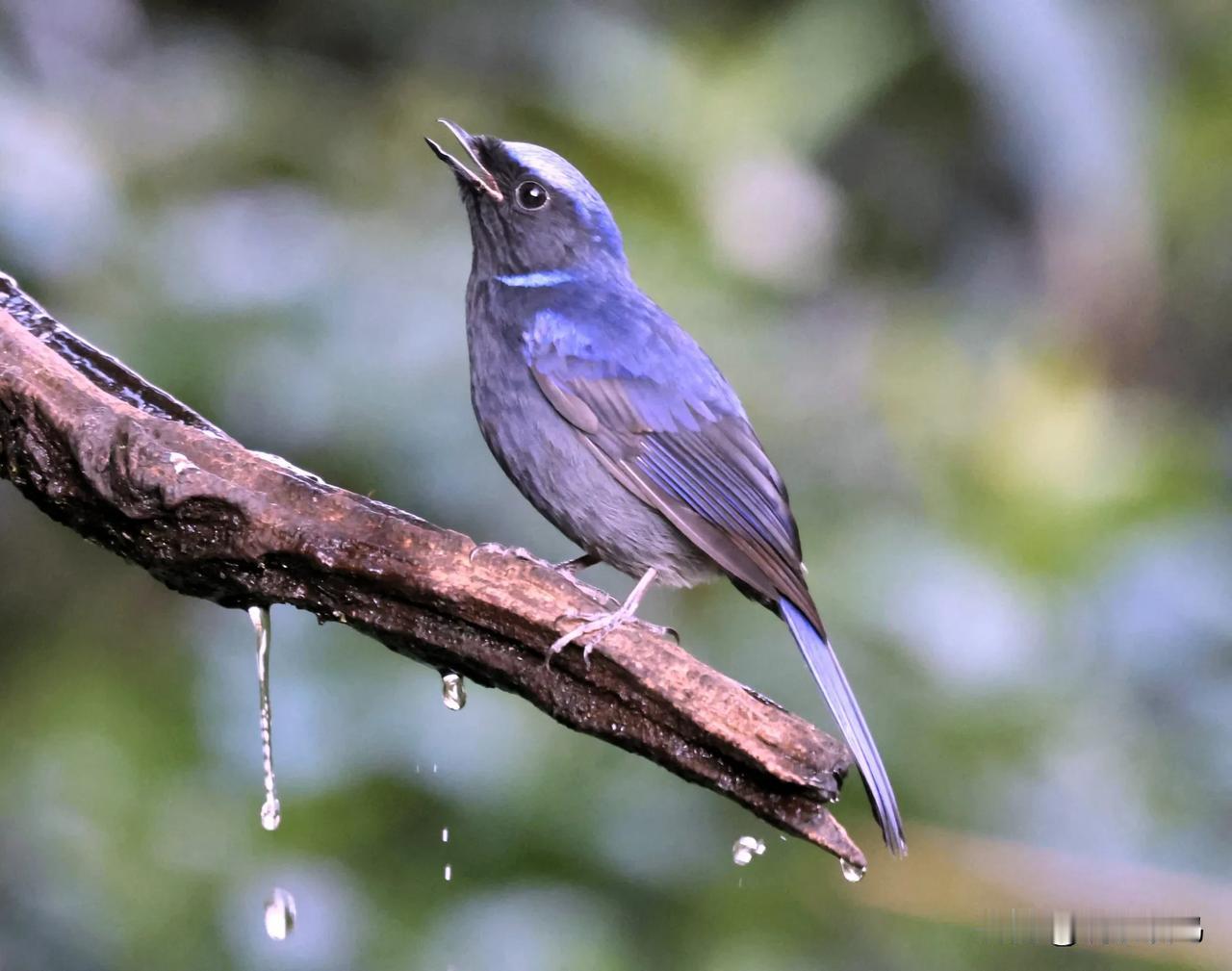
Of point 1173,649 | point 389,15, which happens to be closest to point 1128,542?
point 1173,649

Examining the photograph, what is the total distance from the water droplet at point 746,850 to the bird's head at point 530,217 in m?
1.46

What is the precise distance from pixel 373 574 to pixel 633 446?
0.92 meters

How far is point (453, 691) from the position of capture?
3398mm

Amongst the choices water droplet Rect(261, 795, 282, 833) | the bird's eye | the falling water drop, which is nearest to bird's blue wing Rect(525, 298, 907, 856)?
the bird's eye

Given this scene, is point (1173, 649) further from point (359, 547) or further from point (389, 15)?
point (389, 15)

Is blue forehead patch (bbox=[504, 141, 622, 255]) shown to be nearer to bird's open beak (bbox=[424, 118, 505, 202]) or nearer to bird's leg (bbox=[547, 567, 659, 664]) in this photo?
bird's open beak (bbox=[424, 118, 505, 202])

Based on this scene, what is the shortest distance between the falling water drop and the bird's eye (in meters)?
1.25

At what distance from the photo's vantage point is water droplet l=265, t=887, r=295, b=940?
3.49 meters

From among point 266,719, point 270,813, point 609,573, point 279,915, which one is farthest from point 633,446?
point 279,915

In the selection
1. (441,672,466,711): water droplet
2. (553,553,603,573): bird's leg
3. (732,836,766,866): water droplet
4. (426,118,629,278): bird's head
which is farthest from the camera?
(426,118,629,278): bird's head

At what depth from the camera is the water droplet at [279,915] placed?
11.5 ft

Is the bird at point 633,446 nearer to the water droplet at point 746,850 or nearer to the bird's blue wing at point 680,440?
the bird's blue wing at point 680,440

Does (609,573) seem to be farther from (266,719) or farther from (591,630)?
(591,630)

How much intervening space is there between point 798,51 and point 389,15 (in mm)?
1741
